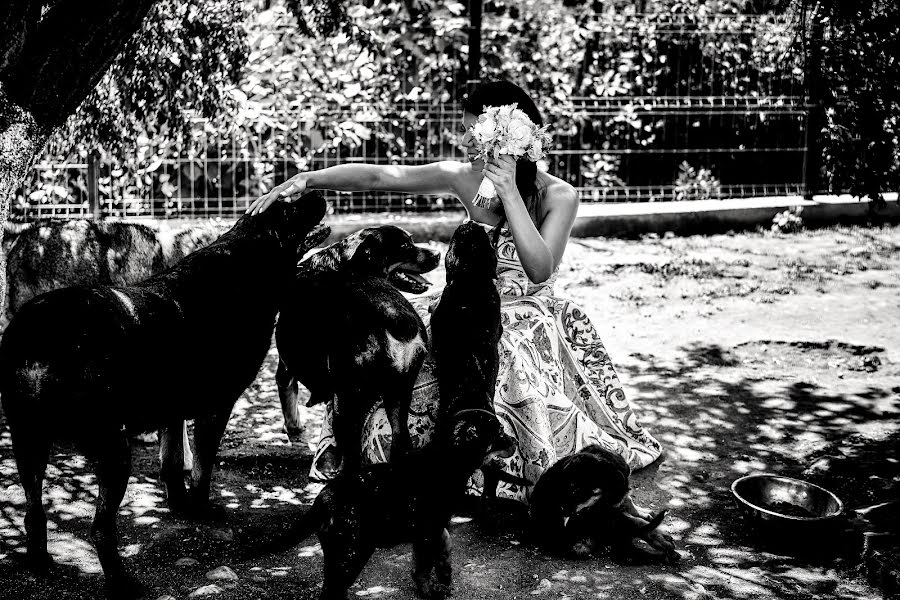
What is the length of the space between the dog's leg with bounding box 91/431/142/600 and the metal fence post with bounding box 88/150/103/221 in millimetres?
5959

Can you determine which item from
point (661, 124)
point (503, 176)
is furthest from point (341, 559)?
point (661, 124)

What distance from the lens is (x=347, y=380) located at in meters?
3.92

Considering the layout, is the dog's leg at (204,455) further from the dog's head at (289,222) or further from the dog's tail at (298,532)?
the dog's head at (289,222)

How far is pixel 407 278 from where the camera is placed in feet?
14.9

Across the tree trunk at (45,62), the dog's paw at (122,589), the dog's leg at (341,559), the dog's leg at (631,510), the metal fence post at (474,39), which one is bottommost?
the dog's paw at (122,589)

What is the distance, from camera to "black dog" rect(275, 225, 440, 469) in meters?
3.87

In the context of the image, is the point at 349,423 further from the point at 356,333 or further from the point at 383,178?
the point at 383,178

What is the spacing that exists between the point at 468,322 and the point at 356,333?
0.52 metres

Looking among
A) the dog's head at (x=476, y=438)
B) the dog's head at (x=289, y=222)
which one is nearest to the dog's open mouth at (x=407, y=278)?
the dog's head at (x=289, y=222)

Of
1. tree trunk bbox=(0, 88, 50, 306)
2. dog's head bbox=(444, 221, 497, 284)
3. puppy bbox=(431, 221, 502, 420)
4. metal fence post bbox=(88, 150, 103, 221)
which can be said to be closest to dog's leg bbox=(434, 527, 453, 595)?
puppy bbox=(431, 221, 502, 420)

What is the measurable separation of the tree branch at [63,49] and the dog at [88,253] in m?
2.27

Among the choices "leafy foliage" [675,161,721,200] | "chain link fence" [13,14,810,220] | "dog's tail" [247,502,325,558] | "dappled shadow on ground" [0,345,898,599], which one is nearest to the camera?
"dog's tail" [247,502,325,558]

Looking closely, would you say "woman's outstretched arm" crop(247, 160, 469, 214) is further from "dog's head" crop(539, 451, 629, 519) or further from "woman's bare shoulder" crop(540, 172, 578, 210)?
"dog's head" crop(539, 451, 629, 519)

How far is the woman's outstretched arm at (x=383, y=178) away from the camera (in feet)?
15.7
